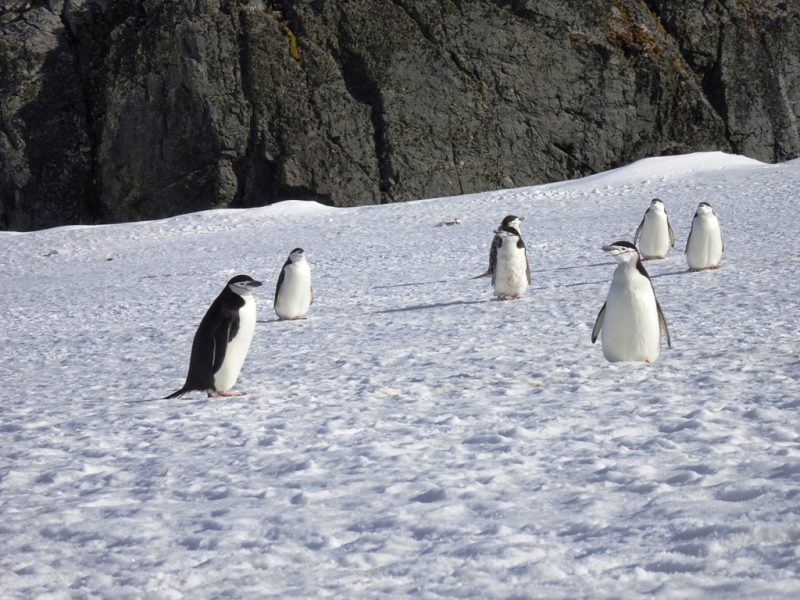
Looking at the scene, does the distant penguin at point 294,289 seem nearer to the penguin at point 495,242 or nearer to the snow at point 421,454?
the snow at point 421,454

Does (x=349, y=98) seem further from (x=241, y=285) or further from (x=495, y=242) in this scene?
(x=241, y=285)

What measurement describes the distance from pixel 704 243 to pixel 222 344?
5.60 m

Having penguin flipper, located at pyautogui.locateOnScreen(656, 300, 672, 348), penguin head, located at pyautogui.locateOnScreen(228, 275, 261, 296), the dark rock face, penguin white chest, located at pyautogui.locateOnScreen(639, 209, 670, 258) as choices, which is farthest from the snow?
the dark rock face

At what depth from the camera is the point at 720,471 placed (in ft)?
9.31

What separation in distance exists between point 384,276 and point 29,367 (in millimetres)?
4782

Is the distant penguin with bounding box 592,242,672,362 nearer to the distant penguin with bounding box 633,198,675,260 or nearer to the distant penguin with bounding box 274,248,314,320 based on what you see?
the distant penguin with bounding box 274,248,314,320

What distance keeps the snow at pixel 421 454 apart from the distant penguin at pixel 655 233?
1.40m

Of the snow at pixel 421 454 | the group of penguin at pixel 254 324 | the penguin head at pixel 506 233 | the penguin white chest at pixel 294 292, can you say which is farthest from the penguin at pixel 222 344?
the penguin head at pixel 506 233

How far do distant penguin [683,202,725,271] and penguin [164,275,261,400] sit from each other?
524 centimetres

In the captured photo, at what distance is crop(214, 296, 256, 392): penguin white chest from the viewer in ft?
15.6

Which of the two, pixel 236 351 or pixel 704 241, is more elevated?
pixel 704 241

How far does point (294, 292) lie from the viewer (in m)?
7.85

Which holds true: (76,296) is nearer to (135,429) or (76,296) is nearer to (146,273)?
(146,273)

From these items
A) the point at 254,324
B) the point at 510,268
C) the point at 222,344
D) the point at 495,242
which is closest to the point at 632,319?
the point at 254,324
